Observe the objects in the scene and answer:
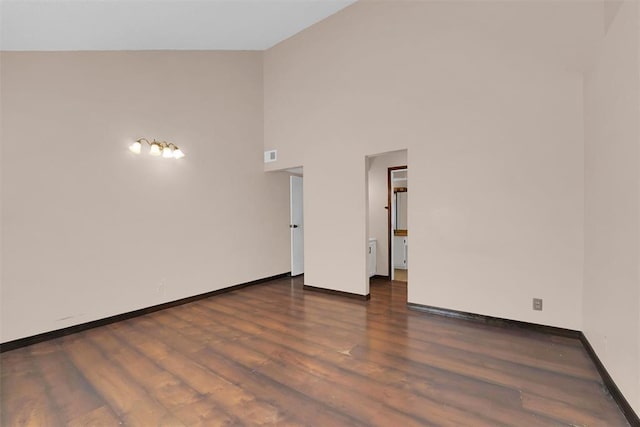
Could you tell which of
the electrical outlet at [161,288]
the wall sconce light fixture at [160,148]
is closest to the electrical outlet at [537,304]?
the electrical outlet at [161,288]

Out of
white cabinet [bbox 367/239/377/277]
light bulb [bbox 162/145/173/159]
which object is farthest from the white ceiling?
white cabinet [bbox 367/239/377/277]

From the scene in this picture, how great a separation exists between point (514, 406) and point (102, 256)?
4.11 metres

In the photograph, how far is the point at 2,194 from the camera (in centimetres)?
272

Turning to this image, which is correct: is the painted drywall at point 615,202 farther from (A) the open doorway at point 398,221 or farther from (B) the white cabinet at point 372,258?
(B) the white cabinet at point 372,258

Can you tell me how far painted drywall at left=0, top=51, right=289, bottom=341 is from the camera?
2.84 metres

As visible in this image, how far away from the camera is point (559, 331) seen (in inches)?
113

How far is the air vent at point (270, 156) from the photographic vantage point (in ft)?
16.6

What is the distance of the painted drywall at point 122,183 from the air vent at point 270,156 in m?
0.15

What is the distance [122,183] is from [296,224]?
3.05 m

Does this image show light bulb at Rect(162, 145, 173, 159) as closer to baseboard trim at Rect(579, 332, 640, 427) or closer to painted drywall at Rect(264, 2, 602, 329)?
painted drywall at Rect(264, 2, 602, 329)

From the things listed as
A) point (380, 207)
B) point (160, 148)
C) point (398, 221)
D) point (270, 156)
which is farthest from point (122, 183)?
point (398, 221)

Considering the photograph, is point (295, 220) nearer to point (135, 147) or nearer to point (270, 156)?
point (270, 156)

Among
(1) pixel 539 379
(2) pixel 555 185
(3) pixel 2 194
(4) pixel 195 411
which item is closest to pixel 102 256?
(3) pixel 2 194

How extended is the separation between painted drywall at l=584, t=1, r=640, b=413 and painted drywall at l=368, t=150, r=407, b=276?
2.99 meters
